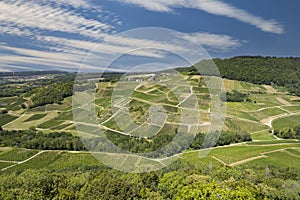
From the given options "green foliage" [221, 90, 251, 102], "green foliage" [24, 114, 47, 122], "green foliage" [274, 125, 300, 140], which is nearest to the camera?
"green foliage" [274, 125, 300, 140]

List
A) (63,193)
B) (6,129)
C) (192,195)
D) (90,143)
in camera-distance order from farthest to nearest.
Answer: (6,129) < (63,193) < (192,195) < (90,143)

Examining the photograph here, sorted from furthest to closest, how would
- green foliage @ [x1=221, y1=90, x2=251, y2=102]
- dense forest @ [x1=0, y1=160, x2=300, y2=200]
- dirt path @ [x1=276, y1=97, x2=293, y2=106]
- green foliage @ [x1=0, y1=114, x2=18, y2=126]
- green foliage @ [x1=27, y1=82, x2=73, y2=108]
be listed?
green foliage @ [x1=27, y1=82, x2=73, y2=108] → green foliage @ [x1=0, y1=114, x2=18, y2=126] → green foliage @ [x1=221, y1=90, x2=251, y2=102] → dirt path @ [x1=276, y1=97, x2=293, y2=106] → dense forest @ [x1=0, y1=160, x2=300, y2=200]

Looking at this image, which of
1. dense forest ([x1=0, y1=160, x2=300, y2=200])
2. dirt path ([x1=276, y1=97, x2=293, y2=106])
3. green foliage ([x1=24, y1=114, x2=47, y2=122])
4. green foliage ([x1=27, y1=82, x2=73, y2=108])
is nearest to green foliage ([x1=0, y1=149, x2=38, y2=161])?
green foliage ([x1=24, y1=114, x2=47, y2=122])

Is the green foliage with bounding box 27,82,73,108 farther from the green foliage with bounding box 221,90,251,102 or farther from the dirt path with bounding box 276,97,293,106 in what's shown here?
the dirt path with bounding box 276,97,293,106

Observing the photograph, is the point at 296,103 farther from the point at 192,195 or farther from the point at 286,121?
the point at 192,195

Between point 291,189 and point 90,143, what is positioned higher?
point 90,143

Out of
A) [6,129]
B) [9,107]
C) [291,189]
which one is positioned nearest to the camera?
[291,189]

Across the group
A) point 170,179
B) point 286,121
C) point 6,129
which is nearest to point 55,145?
point 6,129

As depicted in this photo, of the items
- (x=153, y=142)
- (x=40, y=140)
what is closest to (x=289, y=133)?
(x=153, y=142)

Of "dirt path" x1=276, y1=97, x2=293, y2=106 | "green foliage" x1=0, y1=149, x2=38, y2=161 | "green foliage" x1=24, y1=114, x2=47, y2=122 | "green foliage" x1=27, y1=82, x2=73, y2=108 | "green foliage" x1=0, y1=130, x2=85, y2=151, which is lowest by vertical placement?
"green foliage" x1=0, y1=149, x2=38, y2=161
